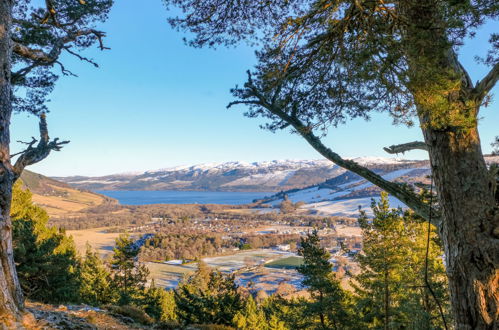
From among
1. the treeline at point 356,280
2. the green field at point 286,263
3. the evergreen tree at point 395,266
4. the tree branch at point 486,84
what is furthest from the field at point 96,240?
the tree branch at point 486,84

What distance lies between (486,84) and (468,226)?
1.38 meters

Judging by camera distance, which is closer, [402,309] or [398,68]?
[398,68]

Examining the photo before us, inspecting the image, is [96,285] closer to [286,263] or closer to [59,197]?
[286,263]

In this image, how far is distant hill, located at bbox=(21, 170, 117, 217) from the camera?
134750 mm

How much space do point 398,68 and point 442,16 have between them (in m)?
0.60

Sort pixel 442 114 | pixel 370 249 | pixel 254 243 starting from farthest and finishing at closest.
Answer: pixel 254 243 → pixel 370 249 → pixel 442 114

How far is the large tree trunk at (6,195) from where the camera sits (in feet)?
9.82

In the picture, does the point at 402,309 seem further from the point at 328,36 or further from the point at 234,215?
the point at 234,215

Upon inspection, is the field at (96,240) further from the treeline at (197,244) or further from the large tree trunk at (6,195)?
the large tree trunk at (6,195)

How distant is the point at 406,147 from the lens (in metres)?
3.36

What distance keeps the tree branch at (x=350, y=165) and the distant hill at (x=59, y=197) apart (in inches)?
5686

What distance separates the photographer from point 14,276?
10.6 feet

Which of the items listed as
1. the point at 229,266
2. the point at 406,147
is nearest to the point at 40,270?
the point at 406,147

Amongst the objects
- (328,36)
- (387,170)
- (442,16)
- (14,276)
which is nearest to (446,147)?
(442,16)
